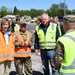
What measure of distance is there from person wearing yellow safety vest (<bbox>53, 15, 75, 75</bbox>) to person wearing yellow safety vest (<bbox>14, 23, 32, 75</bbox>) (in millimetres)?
3370

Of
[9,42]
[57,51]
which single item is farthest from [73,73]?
[9,42]

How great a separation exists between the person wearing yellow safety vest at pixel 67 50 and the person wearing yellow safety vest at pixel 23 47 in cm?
337

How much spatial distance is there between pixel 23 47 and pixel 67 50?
3.68m

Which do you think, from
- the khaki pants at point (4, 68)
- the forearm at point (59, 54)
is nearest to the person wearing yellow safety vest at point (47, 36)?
the khaki pants at point (4, 68)

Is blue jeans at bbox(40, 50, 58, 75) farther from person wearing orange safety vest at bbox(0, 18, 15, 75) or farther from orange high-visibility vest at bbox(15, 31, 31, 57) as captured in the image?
person wearing orange safety vest at bbox(0, 18, 15, 75)

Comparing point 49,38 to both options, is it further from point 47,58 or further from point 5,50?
point 5,50

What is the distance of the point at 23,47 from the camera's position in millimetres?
6699

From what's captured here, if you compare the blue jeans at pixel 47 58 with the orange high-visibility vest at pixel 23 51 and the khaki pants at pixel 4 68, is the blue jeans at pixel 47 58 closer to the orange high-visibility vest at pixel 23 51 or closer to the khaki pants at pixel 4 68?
the orange high-visibility vest at pixel 23 51

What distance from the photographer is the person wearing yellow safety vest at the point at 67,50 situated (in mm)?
3096

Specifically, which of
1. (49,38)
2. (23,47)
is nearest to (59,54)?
(49,38)

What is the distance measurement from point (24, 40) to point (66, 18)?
11.2ft

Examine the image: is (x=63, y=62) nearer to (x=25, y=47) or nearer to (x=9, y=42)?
(x=9, y=42)

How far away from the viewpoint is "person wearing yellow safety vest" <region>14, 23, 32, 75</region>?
659 centimetres

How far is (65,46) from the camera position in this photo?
308cm
